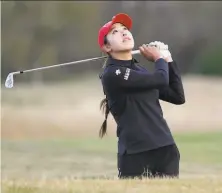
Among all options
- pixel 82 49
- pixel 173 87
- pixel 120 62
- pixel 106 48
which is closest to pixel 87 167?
pixel 173 87

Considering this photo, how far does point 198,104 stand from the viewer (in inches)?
1387

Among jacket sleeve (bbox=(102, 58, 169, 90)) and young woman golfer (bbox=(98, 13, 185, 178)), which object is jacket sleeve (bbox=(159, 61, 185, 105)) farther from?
jacket sleeve (bbox=(102, 58, 169, 90))

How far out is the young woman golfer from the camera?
5152 millimetres

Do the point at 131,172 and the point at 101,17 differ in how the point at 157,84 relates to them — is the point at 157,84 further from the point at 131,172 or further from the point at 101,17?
the point at 101,17

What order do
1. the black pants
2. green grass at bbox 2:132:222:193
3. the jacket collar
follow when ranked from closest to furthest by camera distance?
1. green grass at bbox 2:132:222:193
2. the black pants
3. the jacket collar

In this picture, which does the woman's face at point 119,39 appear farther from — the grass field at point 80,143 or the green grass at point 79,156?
the green grass at point 79,156

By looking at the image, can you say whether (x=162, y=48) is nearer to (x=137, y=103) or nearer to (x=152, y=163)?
(x=137, y=103)

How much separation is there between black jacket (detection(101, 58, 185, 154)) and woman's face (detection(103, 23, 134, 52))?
0.43ft

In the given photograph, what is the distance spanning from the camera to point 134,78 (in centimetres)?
512

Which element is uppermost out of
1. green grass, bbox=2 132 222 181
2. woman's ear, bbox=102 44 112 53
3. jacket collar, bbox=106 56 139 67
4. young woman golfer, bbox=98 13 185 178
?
woman's ear, bbox=102 44 112 53

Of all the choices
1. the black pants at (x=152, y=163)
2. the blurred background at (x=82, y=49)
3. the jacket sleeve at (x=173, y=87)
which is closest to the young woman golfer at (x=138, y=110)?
the black pants at (x=152, y=163)

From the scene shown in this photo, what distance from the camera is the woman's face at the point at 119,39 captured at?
5371 mm

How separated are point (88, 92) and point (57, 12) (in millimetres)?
4852

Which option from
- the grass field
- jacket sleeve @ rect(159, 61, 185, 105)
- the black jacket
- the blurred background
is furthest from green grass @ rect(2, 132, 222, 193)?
the blurred background
